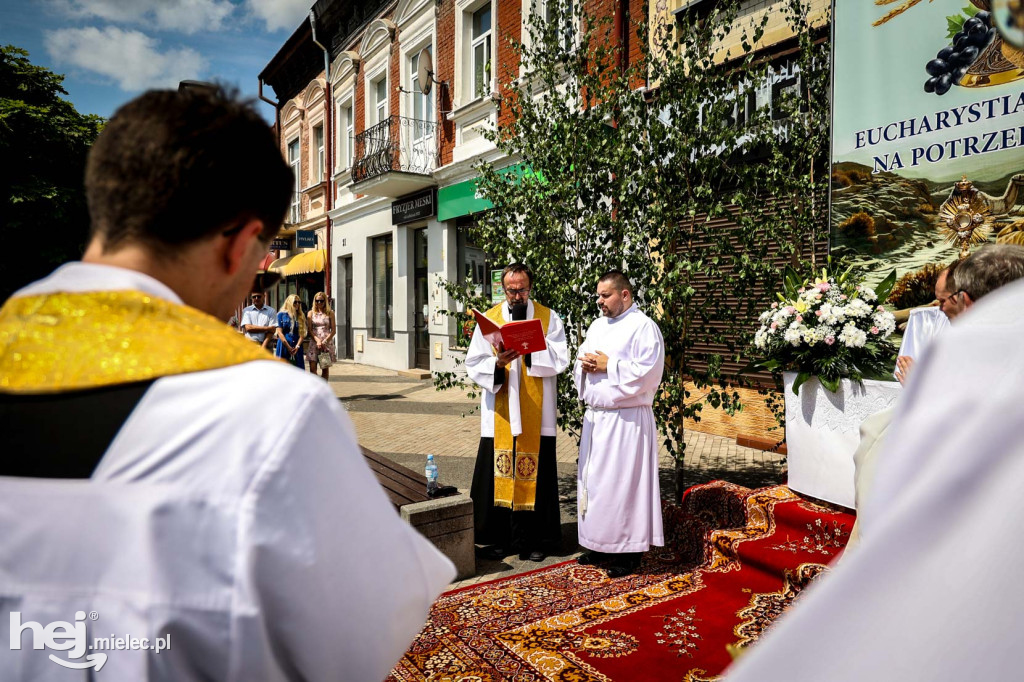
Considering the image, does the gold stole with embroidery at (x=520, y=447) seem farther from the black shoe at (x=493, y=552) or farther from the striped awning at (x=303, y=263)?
the striped awning at (x=303, y=263)

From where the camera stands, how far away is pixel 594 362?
4.70m

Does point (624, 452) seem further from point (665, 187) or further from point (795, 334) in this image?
point (665, 187)

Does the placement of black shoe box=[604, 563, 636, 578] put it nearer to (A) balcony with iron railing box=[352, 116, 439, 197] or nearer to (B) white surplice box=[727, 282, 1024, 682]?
(B) white surplice box=[727, 282, 1024, 682]

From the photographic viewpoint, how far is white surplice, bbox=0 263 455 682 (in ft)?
2.70

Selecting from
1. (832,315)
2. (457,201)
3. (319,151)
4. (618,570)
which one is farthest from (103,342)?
(319,151)

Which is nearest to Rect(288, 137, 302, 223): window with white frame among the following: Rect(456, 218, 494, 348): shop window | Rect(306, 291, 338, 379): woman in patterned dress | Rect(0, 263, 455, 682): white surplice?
Rect(456, 218, 494, 348): shop window

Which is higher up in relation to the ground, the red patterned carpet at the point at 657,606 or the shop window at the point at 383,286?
the shop window at the point at 383,286

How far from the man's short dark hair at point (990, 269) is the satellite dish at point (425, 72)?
1315 centimetres

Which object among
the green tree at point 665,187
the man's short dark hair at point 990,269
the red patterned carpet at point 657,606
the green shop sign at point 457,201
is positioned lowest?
the red patterned carpet at point 657,606

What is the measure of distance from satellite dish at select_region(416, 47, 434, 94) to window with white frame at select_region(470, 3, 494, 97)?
47.2 inches

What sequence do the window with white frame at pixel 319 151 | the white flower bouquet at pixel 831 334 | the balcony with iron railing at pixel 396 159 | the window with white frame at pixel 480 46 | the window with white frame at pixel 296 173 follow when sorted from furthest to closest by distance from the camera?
the window with white frame at pixel 296 173 → the window with white frame at pixel 319 151 → the balcony with iron railing at pixel 396 159 → the window with white frame at pixel 480 46 → the white flower bouquet at pixel 831 334

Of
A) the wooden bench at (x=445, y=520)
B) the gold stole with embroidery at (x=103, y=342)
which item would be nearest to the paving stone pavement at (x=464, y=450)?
the wooden bench at (x=445, y=520)

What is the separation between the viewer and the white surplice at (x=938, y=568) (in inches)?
21.5

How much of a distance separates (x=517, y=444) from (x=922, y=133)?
4014mm
